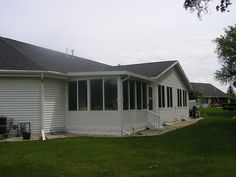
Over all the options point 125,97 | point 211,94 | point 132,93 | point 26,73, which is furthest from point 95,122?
point 211,94

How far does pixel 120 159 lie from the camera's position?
9195 millimetres

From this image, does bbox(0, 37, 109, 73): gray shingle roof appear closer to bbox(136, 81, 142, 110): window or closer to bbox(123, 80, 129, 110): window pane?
bbox(123, 80, 129, 110): window pane

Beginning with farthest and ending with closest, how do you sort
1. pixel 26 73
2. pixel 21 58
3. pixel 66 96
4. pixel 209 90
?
1. pixel 209 90
2. pixel 66 96
3. pixel 21 58
4. pixel 26 73

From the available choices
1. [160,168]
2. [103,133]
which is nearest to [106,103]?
[103,133]

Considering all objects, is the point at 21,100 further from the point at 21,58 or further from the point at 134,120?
the point at 134,120

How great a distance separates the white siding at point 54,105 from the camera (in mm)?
16031

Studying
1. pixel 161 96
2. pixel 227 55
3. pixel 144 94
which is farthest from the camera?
pixel 227 55

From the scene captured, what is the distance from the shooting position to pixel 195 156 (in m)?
9.64

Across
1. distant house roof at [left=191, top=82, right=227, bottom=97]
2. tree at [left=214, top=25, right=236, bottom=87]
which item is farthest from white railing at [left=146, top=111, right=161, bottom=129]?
distant house roof at [left=191, top=82, right=227, bottom=97]

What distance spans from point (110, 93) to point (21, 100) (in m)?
3.87

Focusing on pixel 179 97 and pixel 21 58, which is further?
pixel 179 97

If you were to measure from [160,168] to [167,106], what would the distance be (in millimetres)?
16213

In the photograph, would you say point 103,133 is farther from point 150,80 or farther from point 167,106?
point 167,106

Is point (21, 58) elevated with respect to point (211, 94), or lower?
lower
